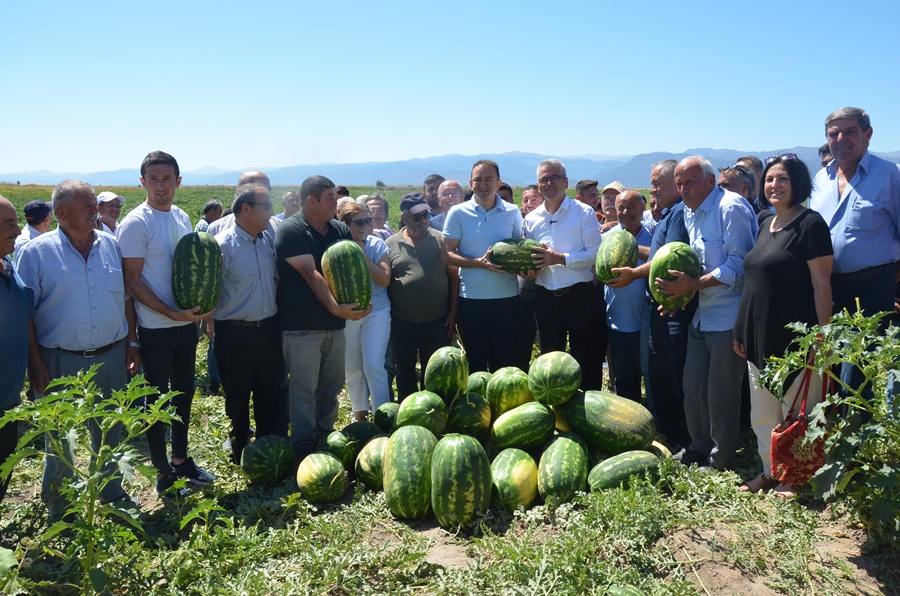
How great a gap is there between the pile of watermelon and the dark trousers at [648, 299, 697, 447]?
2.47 ft

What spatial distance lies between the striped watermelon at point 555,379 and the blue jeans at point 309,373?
2.06 metres

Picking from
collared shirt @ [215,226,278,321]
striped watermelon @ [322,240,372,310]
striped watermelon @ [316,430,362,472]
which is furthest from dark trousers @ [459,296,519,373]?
collared shirt @ [215,226,278,321]

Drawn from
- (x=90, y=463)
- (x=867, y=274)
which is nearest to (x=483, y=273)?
(x=867, y=274)

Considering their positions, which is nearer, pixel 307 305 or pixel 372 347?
pixel 307 305

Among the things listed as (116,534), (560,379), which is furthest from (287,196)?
(116,534)

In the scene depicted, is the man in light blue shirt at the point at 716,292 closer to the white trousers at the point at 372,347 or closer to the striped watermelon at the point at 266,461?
the white trousers at the point at 372,347

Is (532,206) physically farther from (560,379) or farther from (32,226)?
(32,226)

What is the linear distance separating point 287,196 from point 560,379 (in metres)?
5.42

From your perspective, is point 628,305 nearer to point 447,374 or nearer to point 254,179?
point 447,374

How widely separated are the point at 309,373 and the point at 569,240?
309 centimetres

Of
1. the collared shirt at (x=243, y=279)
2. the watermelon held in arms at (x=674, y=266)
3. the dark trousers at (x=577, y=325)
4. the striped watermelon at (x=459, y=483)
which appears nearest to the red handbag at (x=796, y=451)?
the watermelon held in arms at (x=674, y=266)

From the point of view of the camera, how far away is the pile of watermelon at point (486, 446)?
4.57 metres

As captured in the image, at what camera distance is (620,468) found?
4.65 m

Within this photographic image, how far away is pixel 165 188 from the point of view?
18.3ft
